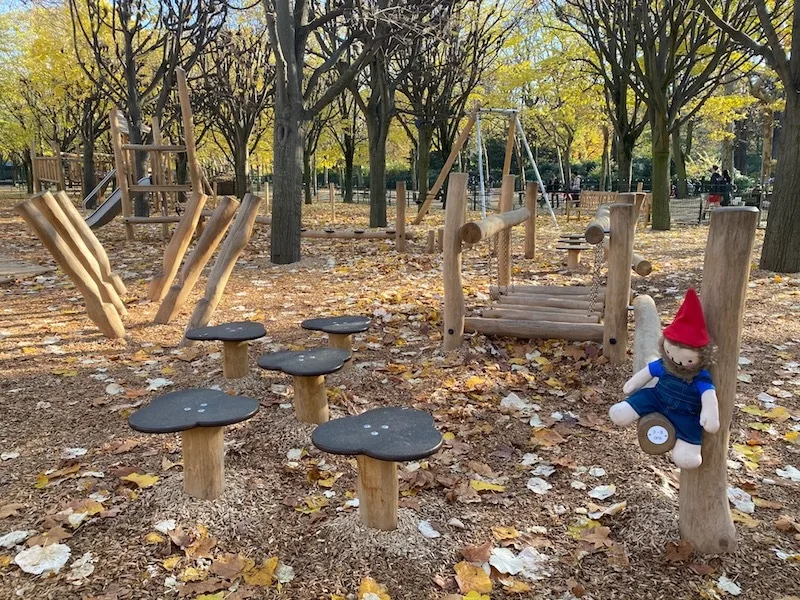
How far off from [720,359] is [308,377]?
211 cm

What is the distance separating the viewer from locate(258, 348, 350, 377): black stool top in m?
3.26

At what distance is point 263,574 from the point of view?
2307mm

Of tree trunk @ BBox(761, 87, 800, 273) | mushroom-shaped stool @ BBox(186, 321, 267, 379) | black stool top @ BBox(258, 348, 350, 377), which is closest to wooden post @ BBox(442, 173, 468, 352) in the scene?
black stool top @ BBox(258, 348, 350, 377)

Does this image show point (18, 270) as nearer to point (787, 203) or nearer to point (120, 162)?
point (120, 162)

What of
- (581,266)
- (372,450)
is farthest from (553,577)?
(581,266)

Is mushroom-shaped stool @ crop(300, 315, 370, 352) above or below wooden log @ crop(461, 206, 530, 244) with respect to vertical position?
below

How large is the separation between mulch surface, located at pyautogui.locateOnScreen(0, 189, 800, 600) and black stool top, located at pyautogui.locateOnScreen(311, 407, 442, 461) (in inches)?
16.5

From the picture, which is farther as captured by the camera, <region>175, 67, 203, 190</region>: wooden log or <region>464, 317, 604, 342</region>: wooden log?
<region>175, 67, 203, 190</region>: wooden log

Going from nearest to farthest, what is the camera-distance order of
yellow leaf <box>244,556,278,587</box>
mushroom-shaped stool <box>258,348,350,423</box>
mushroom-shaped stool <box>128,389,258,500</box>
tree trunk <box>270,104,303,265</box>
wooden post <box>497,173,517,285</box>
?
yellow leaf <box>244,556,278,587</box> < mushroom-shaped stool <box>128,389,258,500</box> < mushroom-shaped stool <box>258,348,350,423</box> < wooden post <box>497,173,517,285</box> < tree trunk <box>270,104,303,265</box>

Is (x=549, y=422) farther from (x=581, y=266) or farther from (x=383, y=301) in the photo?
(x=581, y=266)

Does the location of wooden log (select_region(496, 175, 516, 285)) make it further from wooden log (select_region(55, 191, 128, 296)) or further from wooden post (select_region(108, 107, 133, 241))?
wooden post (select_region(108, 107, 133, 241))

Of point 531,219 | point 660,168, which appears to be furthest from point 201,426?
point 660,168

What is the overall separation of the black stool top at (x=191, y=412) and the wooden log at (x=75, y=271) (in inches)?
103

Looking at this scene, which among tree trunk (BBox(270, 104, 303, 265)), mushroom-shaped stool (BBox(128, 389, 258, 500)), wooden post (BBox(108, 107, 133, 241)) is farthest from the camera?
wooden post (BBox(108, 107, 133, 241))
